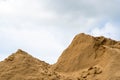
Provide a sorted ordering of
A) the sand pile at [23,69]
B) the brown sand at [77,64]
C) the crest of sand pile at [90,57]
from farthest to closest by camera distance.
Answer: the crest of sand pile at [90,57]
the brown sand at [77,64]
the sand pile at [23,69]

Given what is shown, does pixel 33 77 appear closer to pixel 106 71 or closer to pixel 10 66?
pixel 10 66

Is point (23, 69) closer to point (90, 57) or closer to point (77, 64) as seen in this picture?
point (77, 64)

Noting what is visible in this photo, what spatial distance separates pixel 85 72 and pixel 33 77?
2.35m

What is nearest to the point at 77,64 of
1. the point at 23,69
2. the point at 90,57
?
the point at 90,57

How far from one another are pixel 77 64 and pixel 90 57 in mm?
657

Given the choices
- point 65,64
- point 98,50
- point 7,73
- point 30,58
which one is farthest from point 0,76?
point 98,50

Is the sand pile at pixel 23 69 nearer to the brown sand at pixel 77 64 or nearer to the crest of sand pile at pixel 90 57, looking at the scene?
the brown sand at pixel 77 64

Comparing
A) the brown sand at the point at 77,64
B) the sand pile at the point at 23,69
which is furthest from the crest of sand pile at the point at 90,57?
the sand pile at the point at 23,69

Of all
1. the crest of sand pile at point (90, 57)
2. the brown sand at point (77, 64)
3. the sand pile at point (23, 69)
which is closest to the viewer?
the sand pile at point (23, 69)

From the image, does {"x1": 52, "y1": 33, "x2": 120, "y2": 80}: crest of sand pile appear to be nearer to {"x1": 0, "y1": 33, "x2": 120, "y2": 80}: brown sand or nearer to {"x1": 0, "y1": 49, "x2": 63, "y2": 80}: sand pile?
{"x1": 0, "y1": 33, "x2": 120, "y2": 80}: brown sand

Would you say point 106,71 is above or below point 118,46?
below

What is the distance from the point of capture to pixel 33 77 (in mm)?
18453

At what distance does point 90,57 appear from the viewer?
20031 mm

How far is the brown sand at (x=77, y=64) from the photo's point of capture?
61.4 feet
